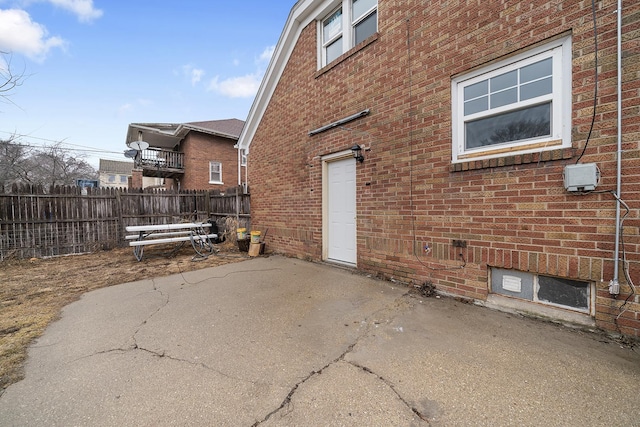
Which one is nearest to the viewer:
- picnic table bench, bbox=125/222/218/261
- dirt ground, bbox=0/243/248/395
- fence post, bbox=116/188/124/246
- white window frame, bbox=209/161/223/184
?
dirt ground, bbox=0/243/248/395

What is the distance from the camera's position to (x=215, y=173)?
58.1ft

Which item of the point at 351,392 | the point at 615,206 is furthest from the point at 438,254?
the point at 351,392

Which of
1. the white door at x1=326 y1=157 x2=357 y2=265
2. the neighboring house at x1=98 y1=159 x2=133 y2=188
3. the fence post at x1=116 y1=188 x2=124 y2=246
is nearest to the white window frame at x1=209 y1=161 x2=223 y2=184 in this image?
the fence post at x1=116 y1=188 x2=124 y2=246

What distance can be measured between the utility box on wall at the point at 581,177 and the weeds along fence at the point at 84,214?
7.64m

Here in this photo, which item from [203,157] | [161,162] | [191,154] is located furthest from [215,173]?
[161,162]

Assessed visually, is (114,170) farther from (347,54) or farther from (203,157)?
(347,54)

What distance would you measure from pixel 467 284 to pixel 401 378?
6.52 feet

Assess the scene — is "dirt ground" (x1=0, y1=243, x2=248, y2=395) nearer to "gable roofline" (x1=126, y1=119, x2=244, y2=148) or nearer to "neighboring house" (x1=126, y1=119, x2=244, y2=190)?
"neighboring house" (x1=126, y1=119, x2=244, y2=190)

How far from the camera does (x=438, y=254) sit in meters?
3.67

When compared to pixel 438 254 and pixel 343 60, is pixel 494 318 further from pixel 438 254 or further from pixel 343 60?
pixel 343 60

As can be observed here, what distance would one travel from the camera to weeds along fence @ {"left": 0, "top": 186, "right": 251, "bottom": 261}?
22.0ft

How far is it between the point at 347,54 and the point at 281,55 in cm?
274

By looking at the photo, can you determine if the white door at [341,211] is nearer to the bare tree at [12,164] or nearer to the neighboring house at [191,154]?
the neighboring house at [191,154]

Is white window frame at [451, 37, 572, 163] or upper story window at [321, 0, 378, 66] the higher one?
upper story window at [321, 0, 378, 66]
